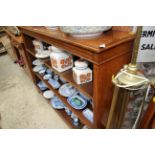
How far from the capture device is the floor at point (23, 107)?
1.50 metres

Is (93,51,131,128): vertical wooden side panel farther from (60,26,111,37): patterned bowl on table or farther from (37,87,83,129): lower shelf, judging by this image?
(37,87,83,129): lower shelf

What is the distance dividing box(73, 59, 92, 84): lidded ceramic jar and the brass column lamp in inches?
11.0

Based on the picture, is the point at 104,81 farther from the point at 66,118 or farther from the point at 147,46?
the point at 66,118

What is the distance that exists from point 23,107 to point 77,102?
2.72ft

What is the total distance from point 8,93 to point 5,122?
1.70 ft

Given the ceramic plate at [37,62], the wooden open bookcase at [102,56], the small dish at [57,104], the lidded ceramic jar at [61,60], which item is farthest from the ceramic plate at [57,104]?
the wooden open bookcase at [102,56]

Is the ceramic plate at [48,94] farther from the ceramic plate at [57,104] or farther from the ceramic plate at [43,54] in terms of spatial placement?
the ceramic plate at [43,54]

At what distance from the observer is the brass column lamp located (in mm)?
535

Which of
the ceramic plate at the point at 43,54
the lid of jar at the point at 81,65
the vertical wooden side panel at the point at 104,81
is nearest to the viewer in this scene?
the vertical wooden side panel at the point at 104,81

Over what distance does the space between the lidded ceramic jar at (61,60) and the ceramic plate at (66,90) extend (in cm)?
26

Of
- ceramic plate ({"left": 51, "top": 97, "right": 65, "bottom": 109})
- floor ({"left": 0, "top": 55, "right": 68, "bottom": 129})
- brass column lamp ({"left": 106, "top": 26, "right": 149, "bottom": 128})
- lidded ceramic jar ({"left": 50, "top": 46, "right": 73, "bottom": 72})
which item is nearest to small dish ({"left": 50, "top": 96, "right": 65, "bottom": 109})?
ceramic plate ({"left": 51, "top": 97, "right": 65, "bottom": 109})

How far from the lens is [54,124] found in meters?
1.46

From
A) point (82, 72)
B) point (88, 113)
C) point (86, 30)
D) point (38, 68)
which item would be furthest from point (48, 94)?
point (86, 30)
